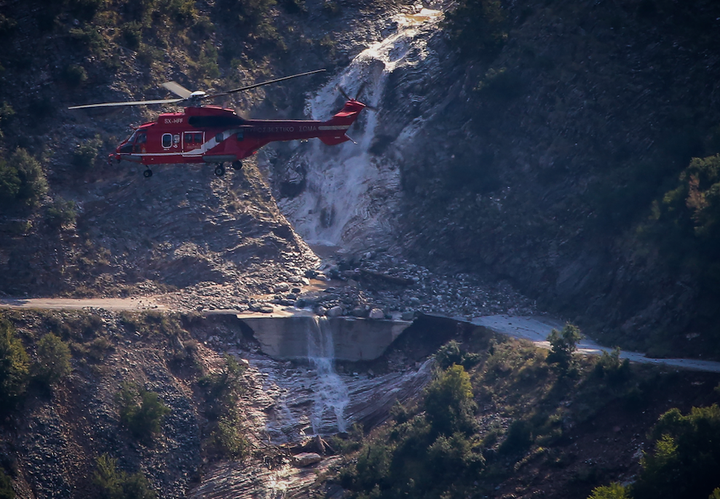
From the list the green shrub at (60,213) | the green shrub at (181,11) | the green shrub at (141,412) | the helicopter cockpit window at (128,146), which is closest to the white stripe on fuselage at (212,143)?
the helicopter cockpit window at (128,146)

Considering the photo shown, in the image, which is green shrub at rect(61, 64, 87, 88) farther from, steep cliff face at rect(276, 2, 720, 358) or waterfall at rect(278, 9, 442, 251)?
waterfall at rect(278, 9, 442, 251)

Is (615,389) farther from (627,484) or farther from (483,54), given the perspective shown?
(483,54)

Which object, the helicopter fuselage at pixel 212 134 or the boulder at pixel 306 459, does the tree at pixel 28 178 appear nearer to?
the helicopter fuselage at pixel 212 134

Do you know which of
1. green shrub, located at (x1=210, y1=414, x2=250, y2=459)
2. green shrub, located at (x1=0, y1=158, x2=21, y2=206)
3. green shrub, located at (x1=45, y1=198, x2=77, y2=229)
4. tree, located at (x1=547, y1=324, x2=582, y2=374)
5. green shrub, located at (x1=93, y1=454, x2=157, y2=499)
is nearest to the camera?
green shrub, located at (x1=93, y1=454, x2=157, y2=499)

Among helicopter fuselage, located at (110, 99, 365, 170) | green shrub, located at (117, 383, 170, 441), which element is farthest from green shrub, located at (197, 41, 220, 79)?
green shrub, located at (117, 383, 170, 441)

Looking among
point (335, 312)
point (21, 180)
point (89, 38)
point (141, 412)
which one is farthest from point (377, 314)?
point (89, 38)

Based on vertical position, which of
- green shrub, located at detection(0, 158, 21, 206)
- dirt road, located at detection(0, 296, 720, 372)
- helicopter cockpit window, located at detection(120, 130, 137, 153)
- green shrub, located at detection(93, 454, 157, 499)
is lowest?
green shrub, located at detection(93, 454, 157, 499)
